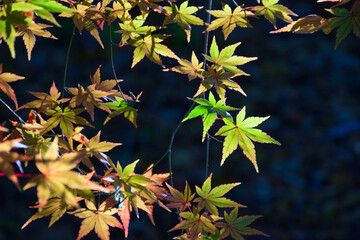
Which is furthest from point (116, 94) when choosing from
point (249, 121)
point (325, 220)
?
point (325, 220)

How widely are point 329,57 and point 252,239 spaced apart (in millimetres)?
2126

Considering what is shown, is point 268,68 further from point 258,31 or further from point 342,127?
point 342,127

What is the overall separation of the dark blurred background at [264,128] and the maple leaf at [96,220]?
1.63 m

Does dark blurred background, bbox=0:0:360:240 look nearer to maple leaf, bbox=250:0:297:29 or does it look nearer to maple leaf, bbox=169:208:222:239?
maple leaf, bbox=169:208:222:239

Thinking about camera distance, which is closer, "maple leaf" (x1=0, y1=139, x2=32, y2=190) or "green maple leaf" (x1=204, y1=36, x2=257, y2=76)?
"maple leaf" (x1=0, y1=139, x2=32, y2=190)

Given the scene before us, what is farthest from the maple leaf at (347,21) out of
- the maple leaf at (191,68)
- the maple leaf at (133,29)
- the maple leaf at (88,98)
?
the maple leaf at (88,98)

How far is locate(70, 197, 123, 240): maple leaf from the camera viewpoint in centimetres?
84

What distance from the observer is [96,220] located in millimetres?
859

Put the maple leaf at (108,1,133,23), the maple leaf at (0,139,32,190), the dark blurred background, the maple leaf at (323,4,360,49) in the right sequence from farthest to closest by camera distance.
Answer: the dark blurred background
the maple leaf at (108,1,133,23)
the maple leaf at (323,4,360,49)
the maple leaf at (0,139,32,190)

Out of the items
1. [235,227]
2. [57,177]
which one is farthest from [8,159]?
[235,227]

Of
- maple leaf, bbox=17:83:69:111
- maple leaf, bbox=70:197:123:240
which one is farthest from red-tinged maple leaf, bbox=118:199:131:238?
maple leaf, bbox=17:83:69:111

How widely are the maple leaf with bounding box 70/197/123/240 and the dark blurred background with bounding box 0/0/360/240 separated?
163 cm

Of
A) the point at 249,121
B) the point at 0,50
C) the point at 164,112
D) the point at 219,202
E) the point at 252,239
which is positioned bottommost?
the point at 252,239

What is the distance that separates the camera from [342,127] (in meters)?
2.99
